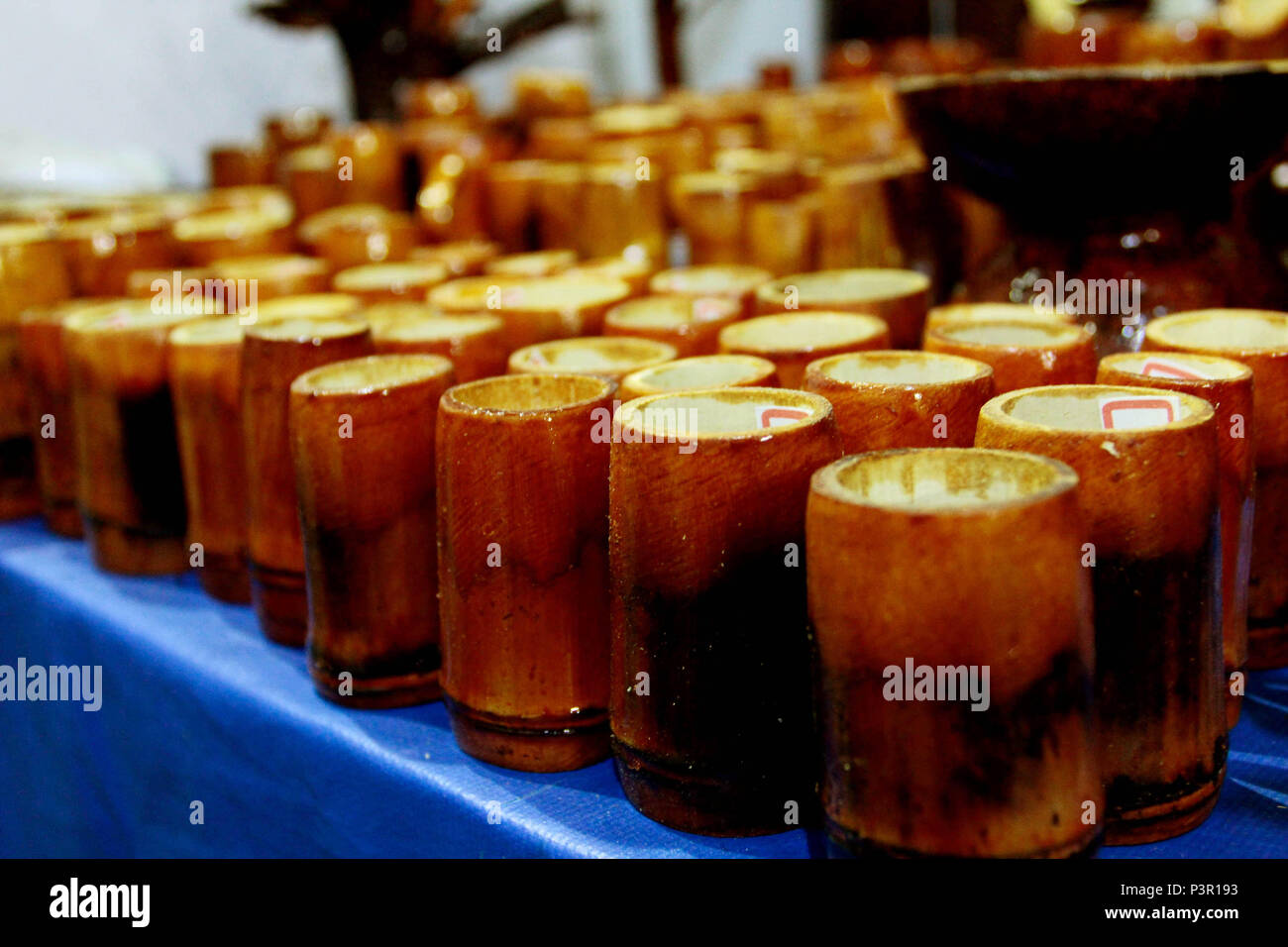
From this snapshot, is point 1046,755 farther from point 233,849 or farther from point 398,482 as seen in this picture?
point 233,849

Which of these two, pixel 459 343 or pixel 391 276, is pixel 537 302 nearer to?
pixel 459 343

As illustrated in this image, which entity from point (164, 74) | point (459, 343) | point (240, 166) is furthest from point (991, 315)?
point (164, 74)

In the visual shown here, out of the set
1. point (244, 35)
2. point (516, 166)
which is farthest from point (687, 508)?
point (244, 35)

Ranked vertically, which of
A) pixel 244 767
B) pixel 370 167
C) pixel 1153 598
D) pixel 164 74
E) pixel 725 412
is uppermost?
pixel 164 74

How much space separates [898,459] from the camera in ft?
2.08

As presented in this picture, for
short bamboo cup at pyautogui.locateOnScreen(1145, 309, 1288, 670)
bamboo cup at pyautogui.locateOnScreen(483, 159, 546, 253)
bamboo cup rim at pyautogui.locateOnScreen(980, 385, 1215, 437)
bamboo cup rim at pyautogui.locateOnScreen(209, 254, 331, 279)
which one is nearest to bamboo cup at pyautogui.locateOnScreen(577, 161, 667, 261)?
bamboo cup at pyautogui.locateOnScreen(483, 159, 546, 253)

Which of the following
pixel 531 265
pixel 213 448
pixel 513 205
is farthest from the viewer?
pixel 513 205

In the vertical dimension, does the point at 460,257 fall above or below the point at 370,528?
above

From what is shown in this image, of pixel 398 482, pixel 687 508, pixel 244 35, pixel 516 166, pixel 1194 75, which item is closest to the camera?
pixel 687 508

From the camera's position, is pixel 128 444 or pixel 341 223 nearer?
pixel 128 444

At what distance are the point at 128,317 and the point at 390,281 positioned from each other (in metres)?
0.29

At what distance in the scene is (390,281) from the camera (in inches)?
54.5

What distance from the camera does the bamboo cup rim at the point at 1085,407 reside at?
0.68m

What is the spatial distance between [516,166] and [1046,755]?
1487 millimetres
